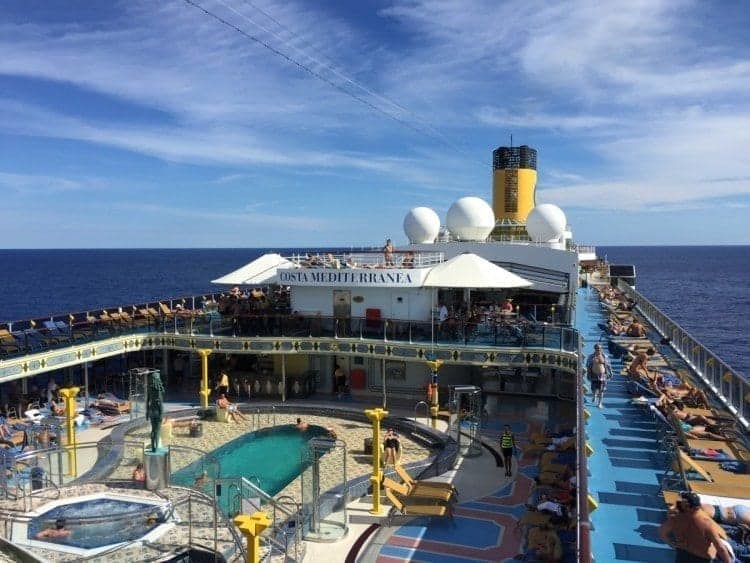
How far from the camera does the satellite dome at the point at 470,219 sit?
32.0 meters

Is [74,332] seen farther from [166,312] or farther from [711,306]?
[711,306]

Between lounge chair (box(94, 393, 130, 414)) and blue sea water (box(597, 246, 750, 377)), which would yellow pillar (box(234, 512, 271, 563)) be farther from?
blue sea water (box(597, 246, 750, 377))

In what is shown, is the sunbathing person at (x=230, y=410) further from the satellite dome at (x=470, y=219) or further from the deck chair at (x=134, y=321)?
the satellite dome at (x=470, y=219)

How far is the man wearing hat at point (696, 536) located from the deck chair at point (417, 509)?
258 inches

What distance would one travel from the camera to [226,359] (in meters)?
24.8

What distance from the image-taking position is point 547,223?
3288 centimetres

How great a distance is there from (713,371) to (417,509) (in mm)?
6981

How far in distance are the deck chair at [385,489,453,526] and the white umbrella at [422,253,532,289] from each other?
9117 mm

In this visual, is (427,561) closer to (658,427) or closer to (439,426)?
(658,427)

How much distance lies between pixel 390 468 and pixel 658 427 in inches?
268

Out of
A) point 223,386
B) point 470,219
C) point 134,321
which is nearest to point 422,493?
point 223,386

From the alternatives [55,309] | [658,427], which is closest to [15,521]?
[658,427]

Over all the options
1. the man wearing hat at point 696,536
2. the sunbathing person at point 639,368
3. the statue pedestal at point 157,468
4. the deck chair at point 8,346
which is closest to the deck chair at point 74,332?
the deck chair at point 8,346

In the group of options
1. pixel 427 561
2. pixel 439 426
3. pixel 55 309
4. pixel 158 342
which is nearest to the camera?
pixel 427 561
